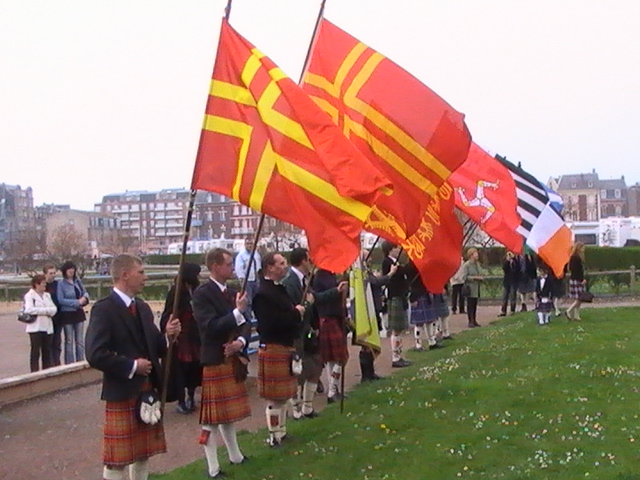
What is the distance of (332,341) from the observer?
10.5m

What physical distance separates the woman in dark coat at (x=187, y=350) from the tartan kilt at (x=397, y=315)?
13.4 ft

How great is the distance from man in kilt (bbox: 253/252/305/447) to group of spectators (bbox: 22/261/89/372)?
19.8ft

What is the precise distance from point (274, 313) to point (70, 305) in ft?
22.0

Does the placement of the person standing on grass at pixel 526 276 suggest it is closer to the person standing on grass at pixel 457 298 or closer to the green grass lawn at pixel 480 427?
the person standing on grass at pixel 457 298

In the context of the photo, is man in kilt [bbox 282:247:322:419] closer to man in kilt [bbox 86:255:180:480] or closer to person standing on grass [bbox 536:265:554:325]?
man in kilt [bbox 86:255:180:480]

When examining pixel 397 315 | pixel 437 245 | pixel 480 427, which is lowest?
pixel 480 427

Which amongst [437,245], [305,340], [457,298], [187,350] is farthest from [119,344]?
[457,298]

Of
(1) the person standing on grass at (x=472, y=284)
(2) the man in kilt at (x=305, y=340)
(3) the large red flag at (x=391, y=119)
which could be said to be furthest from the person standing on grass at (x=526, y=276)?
(2) the man in kilt at (x=305, y=340)

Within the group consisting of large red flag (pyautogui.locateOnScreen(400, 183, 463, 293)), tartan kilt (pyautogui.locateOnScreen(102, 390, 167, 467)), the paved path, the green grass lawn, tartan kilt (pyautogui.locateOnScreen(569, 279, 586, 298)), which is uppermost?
large red flag (pyautogui.locateOnScreen(400, 183, 463, 293))

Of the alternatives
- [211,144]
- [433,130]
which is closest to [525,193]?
[433,130]

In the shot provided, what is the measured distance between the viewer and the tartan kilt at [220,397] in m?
7.45

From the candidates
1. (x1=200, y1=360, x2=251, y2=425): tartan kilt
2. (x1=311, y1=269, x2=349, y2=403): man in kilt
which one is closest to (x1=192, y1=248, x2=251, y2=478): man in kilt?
(x1=200, y1=360, x2=251, y2=425): tartan kilt

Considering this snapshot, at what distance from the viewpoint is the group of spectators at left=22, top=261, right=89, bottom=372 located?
13055 millimetres

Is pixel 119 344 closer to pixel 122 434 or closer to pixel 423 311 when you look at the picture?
pixel 122 434
